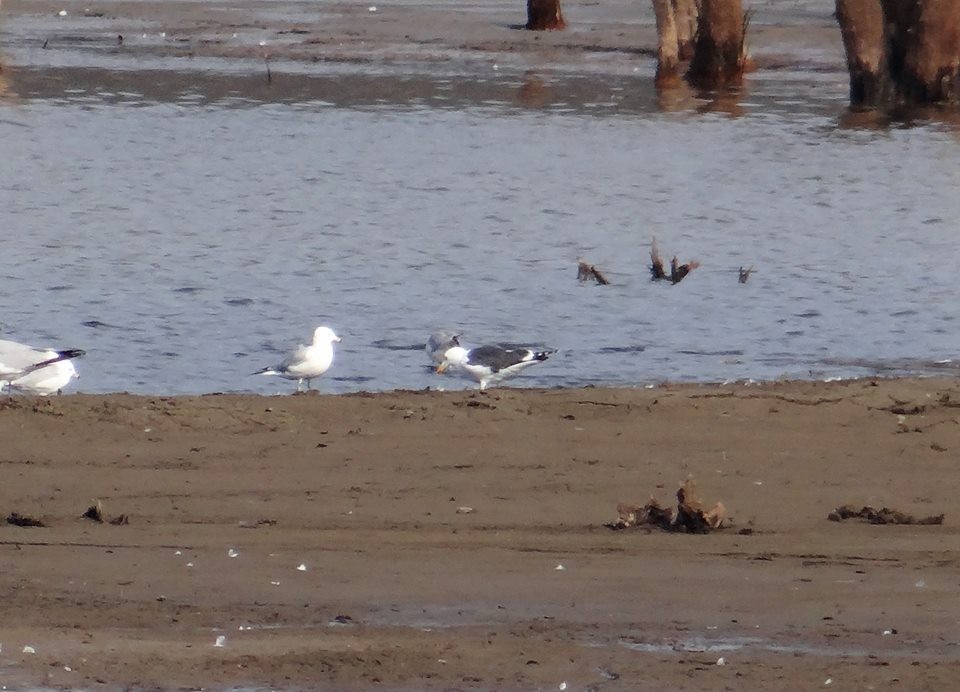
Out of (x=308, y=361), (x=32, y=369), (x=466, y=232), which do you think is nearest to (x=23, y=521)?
(x=32, y=369)

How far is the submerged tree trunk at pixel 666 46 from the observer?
31005 millimetres

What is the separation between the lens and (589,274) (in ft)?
48.0

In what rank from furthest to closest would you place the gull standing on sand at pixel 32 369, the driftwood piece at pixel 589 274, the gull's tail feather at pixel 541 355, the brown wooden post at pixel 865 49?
1. the brown wooden post at pixel 865 49
2. the driftwood piece at pixel 589 274
3. the gull's tail feather at pixel 541 355
4. the gull standing on sand at pixel 32 369

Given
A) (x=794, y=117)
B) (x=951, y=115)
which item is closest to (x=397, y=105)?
(x=794, y=117)

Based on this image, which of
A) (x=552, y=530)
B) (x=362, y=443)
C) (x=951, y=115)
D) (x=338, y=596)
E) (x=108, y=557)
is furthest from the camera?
(x=951, y=115)

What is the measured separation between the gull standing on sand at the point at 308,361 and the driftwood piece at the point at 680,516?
3.35m

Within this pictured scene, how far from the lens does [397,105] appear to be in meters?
30.0

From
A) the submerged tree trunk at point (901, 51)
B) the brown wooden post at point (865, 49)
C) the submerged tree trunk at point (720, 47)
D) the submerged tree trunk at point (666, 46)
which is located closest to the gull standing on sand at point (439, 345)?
the submerged tree trunk at point (901, 51)

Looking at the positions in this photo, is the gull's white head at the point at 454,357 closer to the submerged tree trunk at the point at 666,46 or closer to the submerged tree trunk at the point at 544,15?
the submerged tree trunk at the point at 666,46

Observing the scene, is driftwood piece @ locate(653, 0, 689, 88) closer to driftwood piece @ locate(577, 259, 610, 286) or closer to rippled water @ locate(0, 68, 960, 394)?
rippled water @ locate(0, 68, 960, 394)

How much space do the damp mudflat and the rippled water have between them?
5 centimetres

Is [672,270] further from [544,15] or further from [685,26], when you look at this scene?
[544,15]

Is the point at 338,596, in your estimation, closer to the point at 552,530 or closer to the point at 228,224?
the point at 552,530

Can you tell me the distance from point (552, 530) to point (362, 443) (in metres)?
1.42
